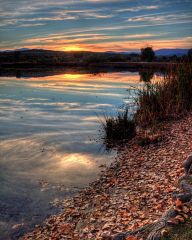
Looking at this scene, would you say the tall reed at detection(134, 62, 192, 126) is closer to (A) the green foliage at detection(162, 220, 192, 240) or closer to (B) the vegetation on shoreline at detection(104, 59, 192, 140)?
(B) the vegetation on shoreline at detection(104, 59, 192, 140)

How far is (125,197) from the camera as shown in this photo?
8.36m

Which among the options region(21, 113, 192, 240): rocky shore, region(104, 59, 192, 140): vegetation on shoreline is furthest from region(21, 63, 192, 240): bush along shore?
region(104, 59, 192, 140): vegetation on shoreline

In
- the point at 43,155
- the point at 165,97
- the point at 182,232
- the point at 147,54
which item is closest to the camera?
the point at 182,232

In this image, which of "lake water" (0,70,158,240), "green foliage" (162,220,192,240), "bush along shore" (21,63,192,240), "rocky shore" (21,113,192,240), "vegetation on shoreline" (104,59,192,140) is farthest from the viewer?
"vegetation on shoreline" (104,59,192,140)

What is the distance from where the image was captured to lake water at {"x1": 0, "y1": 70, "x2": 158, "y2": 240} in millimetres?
8749

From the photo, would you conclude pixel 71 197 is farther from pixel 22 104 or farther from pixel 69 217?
pixel 22 104

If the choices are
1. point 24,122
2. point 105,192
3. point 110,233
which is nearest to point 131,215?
point 110,233

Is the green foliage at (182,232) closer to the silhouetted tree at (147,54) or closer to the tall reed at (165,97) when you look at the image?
the tall reed at (165,97)

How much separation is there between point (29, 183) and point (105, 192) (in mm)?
2430

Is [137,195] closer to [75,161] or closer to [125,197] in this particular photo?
[125,197]

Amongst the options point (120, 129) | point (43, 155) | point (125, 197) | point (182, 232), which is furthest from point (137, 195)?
point (120, 129)

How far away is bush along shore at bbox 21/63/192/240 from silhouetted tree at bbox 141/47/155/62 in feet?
233

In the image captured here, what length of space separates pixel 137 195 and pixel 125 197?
0.95 ft

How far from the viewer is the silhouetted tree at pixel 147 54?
8394 centimetres
